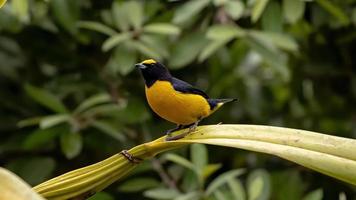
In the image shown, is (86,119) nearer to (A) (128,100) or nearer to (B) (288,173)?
(A) (128,100)

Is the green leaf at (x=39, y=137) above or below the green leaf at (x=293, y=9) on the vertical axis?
below

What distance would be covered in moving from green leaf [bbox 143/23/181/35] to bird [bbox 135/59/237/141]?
0.56 m

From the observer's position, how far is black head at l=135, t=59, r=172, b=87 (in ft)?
4.36

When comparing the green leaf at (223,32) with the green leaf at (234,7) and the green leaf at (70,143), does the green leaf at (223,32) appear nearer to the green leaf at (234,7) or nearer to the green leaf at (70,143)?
the green leaf at (234,7)

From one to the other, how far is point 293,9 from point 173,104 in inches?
28.9

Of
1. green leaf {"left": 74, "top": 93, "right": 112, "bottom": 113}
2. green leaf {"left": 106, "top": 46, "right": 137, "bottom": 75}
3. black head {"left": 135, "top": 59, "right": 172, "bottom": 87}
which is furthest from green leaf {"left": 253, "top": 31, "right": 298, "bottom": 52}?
black head {"left": 135, "top": 59, "right": 172, "bottom": 87}

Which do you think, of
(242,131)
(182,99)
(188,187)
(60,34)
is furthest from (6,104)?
(242,131)

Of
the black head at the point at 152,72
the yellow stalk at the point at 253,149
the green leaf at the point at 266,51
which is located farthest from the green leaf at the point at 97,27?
the yellow stalk at the point at 253,149

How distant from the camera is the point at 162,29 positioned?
192cm

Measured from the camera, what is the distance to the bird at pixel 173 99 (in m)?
1.26

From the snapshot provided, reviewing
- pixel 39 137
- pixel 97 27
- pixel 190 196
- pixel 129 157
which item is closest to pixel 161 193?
pixel 190 196

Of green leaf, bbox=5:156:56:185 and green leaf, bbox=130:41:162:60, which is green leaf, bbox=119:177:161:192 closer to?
green leaf, bbox=5:156:56:185

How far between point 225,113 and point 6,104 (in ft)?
2.32

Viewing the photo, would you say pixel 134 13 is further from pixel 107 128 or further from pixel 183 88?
pixel 183 88
